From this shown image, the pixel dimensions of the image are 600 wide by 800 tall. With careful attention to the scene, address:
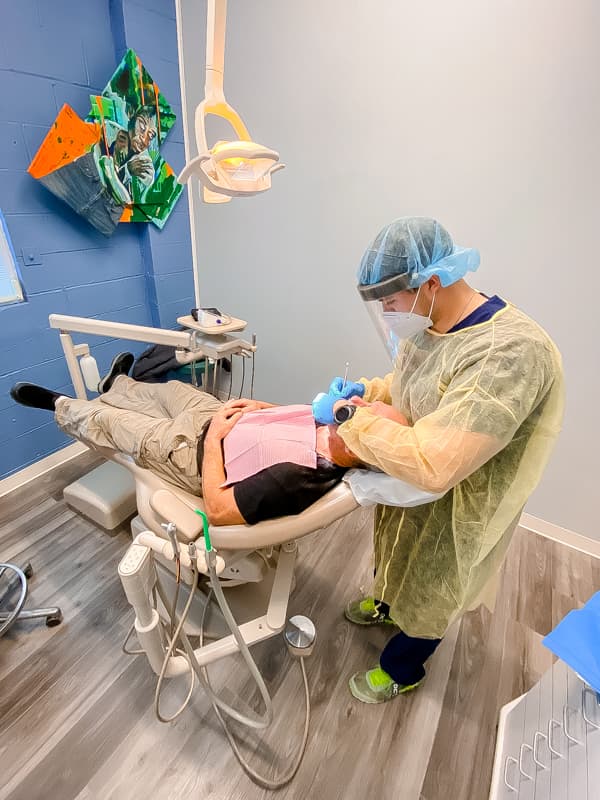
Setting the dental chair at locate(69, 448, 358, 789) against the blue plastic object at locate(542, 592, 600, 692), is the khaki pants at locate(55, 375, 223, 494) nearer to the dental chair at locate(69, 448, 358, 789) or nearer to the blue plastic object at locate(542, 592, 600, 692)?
the dental chair at locate(69, 448, 358, 789)

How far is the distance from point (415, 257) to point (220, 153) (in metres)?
0.51

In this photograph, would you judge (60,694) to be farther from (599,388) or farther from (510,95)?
(510,95)

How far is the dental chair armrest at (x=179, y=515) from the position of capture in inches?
30.9

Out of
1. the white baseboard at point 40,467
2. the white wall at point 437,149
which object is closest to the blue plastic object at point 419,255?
the white wall at point 437,149

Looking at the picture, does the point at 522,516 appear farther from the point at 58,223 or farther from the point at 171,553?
the point at 58,223

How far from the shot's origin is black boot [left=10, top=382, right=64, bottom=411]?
4.83ft

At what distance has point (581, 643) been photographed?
2.43ft

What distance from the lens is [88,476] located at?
184 cm

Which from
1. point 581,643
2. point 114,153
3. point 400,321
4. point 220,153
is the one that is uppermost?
point 114,153

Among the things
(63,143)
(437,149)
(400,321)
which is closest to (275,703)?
(400,321)

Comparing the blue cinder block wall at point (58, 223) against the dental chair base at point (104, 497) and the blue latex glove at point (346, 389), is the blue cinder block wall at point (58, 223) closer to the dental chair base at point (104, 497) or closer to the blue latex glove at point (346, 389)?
the dental chair base at point (104, 497)

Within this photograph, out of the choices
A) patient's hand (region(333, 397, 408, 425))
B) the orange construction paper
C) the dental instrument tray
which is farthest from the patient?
the orange construction paper

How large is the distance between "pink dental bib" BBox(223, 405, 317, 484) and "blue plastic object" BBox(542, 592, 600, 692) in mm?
599

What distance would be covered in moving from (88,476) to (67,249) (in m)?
1.11
